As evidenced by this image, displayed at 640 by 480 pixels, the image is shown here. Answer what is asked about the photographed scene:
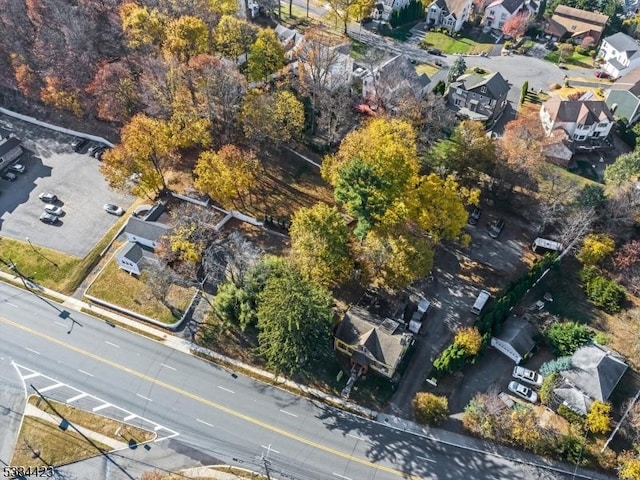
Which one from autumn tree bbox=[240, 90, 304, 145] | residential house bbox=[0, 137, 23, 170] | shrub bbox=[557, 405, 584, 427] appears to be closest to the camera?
shrub bbox=[557, 405, 584, 427]

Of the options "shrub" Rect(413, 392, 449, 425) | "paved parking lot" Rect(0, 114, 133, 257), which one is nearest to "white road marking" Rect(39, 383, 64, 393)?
"paved parking lot" Rect(0, 114, 133, 257)

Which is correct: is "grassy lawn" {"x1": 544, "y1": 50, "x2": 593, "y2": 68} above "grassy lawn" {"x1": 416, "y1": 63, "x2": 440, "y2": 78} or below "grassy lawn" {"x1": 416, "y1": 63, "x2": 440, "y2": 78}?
above

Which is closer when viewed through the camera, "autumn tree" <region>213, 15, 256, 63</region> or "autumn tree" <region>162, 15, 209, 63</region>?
"autumn tree" <region>162, 15, 209, 63</region>

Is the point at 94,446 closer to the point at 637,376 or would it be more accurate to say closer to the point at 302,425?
the point at 302,425

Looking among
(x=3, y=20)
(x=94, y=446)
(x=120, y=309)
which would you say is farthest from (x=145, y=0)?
(x=94, y=446)

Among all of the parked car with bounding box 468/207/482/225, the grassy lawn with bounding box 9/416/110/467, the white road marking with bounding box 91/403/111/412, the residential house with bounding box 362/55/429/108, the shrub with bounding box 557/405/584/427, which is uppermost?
the residential house with bounding box 362/55/429/108

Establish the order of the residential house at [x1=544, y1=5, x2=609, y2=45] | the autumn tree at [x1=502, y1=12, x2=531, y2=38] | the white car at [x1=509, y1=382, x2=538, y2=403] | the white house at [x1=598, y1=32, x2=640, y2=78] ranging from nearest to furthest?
1. the white car at [x1=509, y1=382, x2=538, y2=403]
2. the white house at [x1=598, y1=32, x2=640, y2=78]
3. the autumn tree at [x1=502, y1=12, x2=531, y2=38]
4. the residential house at [x1=544, y1=5, x2=609, y2=45]

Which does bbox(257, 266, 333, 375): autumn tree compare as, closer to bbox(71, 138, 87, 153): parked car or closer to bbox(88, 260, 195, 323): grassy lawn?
bbox(88, 260, 195, 323): grassy lawn

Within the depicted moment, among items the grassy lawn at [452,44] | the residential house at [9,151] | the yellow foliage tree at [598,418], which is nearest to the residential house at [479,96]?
the grassy lawn at [452,44]
